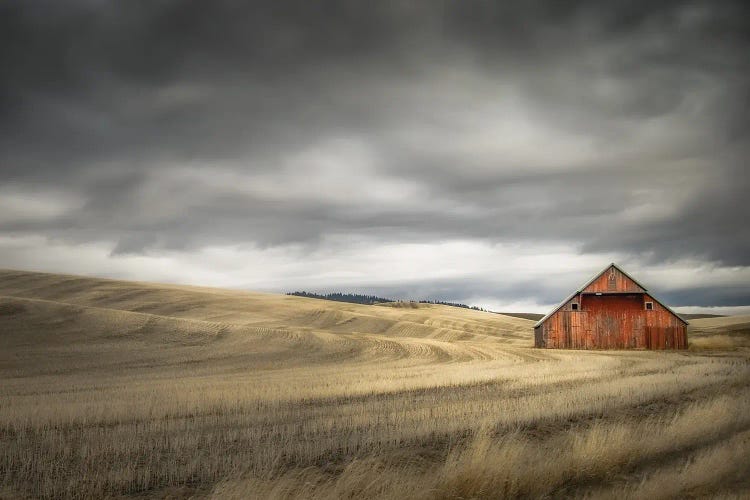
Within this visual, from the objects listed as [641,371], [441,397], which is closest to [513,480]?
[441,397]

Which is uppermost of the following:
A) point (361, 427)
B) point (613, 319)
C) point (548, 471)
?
point (613, 319)

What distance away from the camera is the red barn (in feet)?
192

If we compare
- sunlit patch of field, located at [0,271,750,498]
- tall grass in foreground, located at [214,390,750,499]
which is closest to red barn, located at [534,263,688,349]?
sunlit patch of field, located at [0,271,750,498]

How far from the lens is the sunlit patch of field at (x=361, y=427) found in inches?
412

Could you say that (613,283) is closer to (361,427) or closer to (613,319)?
(613,319)

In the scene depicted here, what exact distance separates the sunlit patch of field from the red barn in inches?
814

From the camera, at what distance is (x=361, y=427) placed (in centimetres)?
1597

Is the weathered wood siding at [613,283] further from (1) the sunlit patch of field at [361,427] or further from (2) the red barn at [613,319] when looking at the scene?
(1) the sunlit patch of field at [361,427]

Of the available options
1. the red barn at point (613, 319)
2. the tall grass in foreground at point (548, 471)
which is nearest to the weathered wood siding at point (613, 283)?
the red barn at point (613, 319)

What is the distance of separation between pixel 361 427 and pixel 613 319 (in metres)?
49.5

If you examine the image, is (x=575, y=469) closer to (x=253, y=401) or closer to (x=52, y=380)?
(x=253, y=401)

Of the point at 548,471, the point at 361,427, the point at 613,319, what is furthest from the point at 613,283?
the point at 548,471

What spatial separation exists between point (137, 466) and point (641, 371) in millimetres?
26121

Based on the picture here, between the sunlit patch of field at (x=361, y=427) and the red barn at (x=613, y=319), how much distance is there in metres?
20.7
